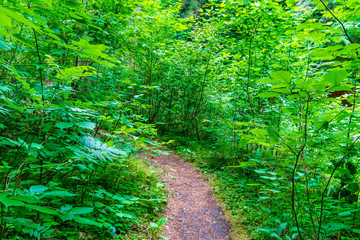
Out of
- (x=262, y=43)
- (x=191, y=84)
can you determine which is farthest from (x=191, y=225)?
(x=191, y=84)

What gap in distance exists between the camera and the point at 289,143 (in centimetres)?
132

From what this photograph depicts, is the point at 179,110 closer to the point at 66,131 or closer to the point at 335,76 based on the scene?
the point at 66,131

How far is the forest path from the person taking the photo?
3.13m

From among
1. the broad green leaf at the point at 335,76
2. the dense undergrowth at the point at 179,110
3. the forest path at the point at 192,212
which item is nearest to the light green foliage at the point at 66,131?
the dense undergrowth at the point at 179,110

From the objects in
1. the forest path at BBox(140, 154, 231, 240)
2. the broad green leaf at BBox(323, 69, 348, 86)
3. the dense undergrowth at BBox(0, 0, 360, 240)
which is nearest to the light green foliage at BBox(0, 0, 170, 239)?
the dense undergrowth at BBox(0, 0, 360, 240)

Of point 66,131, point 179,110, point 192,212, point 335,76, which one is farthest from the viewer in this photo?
point 179,110

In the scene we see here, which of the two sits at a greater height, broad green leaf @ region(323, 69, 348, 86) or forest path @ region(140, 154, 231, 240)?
broad green leaf @ region(323, 69, 348, 86)

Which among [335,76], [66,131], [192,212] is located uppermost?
[335,76]

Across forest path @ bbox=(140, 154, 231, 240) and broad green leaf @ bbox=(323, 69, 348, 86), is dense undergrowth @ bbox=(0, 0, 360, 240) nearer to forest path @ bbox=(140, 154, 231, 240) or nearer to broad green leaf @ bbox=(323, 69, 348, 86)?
broad green leaf @ bbox=(323, 69, 348, 86)

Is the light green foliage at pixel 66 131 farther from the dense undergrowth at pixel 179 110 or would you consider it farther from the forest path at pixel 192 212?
the forest path at pixel 192 212

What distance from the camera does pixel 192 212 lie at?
373 cm

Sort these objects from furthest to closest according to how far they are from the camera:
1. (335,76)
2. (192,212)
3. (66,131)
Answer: (192,212)
(66,131)
(335,76)

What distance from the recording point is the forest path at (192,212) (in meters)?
3.13

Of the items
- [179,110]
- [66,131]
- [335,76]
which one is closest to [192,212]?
[66,131]
